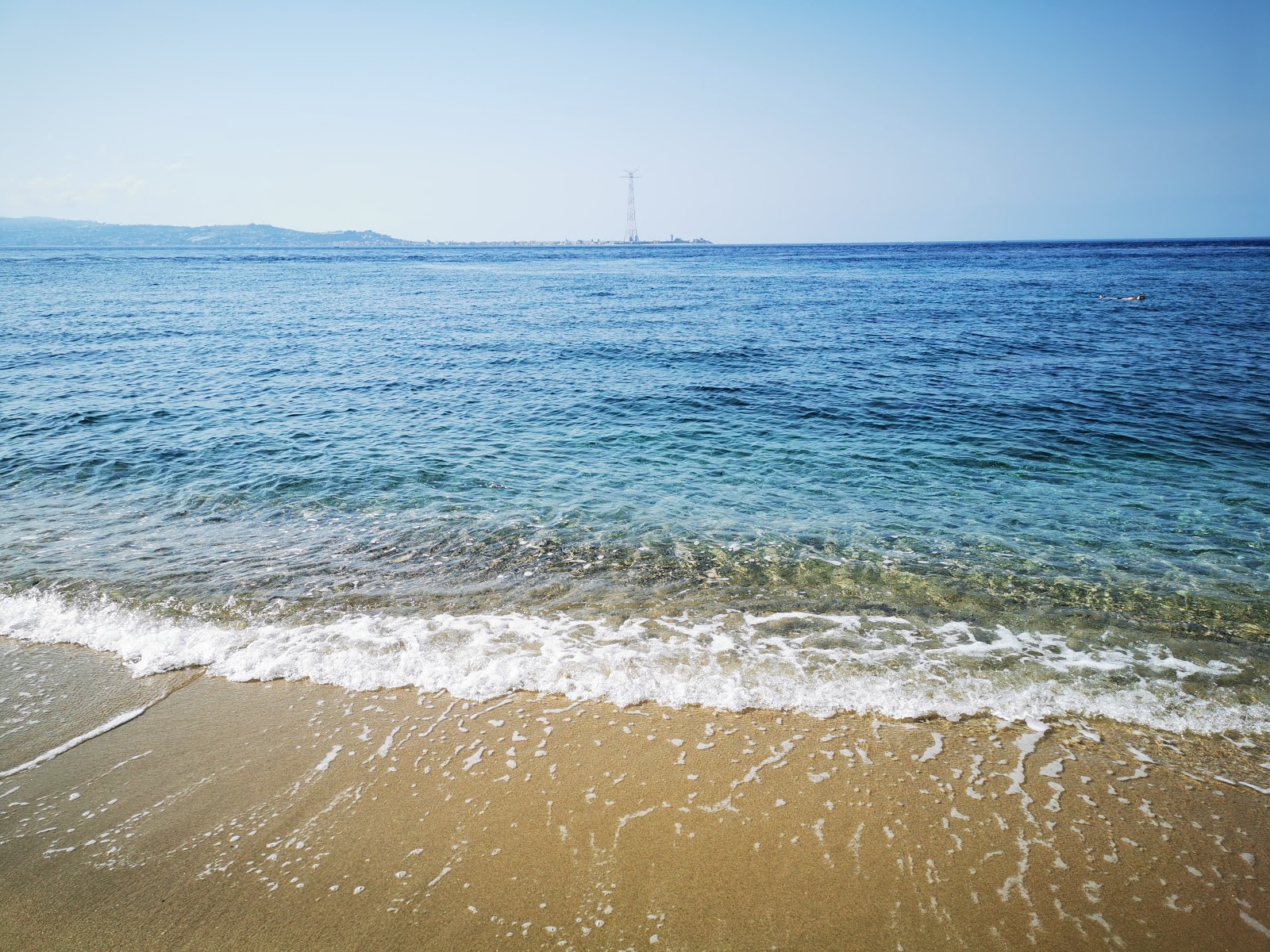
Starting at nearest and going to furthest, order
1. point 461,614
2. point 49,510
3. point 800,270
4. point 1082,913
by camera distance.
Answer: point 1082,913
point 461,614
point 49,510
point 800,270

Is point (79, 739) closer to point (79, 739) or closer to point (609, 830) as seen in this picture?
point (79, 739)

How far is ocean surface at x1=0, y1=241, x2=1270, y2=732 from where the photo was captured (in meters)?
7.44

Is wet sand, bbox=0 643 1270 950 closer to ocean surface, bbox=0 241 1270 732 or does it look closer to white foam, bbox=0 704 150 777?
white foam, bbox=0 704 150 777

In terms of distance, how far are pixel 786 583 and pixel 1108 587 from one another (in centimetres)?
452

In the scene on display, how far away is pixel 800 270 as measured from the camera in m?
87.5

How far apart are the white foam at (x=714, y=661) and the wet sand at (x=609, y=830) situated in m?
0.32

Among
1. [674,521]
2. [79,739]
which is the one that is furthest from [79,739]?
[674,521]

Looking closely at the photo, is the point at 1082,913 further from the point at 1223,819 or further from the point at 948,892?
the point at 1223,819

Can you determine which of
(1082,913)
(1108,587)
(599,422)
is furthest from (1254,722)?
(599,422)

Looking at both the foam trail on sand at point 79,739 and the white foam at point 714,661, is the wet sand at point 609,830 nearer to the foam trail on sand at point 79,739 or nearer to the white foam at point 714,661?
the foam trail on sand at point 79,739

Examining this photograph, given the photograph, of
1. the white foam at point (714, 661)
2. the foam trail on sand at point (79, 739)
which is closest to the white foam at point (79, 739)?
the foam trail on sand at point (79, 739)

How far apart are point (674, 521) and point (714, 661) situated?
422cm

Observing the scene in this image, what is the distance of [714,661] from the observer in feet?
24.5

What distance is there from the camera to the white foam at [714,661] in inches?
265
